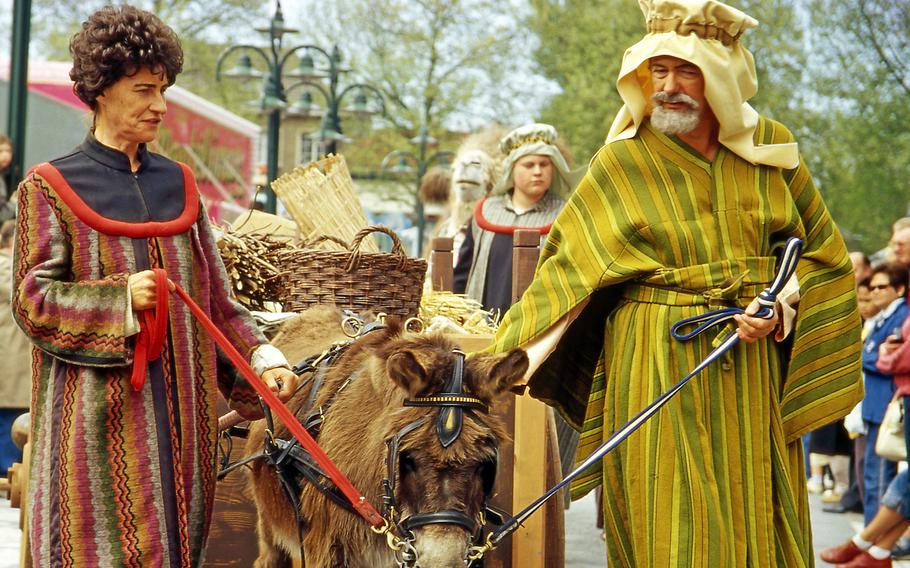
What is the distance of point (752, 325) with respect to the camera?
14.8 feet

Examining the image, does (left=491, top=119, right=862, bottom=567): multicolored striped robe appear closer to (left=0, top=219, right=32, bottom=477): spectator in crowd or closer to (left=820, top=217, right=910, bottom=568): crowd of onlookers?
(left=820, top=217, right=910, bottom=568): crowd of onlookers

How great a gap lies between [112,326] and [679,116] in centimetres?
203

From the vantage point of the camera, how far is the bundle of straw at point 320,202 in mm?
7191

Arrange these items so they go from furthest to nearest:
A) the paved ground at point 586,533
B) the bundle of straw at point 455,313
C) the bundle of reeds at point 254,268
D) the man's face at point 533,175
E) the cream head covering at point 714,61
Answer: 1. the man's face at point 533,175
2. the paved ground at point 586,533
3. the bundle of straw at point 455,313
4. the bundle of reeds at point 254,268
5. the cream head covering at point 714,61

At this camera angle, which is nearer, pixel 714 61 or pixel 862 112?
pixel 714 61

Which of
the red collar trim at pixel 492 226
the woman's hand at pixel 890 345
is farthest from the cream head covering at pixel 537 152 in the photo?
the woman's hand at pixel 890 345

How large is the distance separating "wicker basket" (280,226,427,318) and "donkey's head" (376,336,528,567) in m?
1.39

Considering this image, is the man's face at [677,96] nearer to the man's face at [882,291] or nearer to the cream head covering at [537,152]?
the cream head covering at [537,152]

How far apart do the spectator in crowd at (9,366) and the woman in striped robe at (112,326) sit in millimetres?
6239

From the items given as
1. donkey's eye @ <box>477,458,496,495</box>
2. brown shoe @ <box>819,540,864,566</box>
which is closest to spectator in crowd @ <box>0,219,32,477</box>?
brown shoe @ <box>819,540,864,566</box>

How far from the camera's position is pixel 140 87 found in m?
4.07

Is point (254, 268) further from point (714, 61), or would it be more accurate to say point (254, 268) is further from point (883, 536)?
point (883, 536)

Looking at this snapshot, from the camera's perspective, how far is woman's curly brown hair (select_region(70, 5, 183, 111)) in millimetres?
4012

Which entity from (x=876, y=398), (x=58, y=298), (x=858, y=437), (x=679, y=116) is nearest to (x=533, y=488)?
(x=679, y=116)
